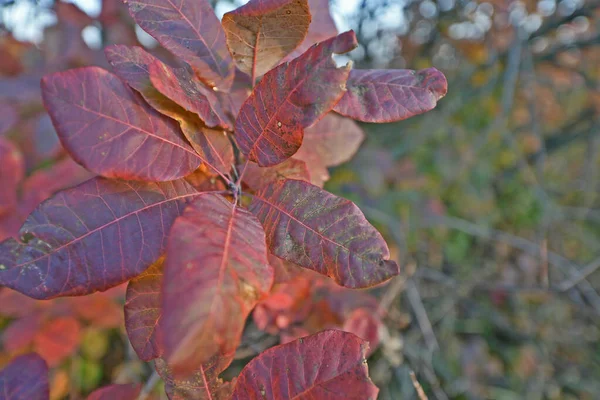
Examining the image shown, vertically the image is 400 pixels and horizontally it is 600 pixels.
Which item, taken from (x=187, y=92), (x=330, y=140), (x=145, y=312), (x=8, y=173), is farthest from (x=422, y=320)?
(x=8, y=173)

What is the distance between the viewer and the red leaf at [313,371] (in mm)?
583

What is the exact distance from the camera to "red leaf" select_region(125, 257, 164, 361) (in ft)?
2.01

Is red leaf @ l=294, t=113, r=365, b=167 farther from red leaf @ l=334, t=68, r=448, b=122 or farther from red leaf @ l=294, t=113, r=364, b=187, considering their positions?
red leaf @ l=334, t=68, r=448, b=122


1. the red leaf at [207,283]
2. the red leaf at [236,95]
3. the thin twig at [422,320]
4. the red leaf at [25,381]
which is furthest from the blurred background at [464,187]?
the red leaf at [207,283]

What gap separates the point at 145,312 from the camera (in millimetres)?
619

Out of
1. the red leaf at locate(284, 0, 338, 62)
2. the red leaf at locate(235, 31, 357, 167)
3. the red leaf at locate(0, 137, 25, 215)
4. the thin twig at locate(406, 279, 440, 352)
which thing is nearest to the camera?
the red leaf at locate(235, 31, 357, 167)

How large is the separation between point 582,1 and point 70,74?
285 cm

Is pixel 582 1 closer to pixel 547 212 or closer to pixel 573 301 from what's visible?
pixel 547 212

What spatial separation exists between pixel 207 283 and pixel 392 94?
1.30 feet

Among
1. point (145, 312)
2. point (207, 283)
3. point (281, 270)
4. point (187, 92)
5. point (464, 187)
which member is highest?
point (187, 92)

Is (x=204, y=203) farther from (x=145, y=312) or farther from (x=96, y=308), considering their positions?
(x=96, y=308)

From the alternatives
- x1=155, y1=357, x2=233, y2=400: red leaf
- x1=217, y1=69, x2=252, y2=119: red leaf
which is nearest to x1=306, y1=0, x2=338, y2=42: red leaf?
x1=217, y1=69, x2=252, y2=119: red leaf

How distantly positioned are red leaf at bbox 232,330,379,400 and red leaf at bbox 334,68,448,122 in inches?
13.2

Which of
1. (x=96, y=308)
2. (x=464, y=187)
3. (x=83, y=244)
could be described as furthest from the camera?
(x=464, y=187)
